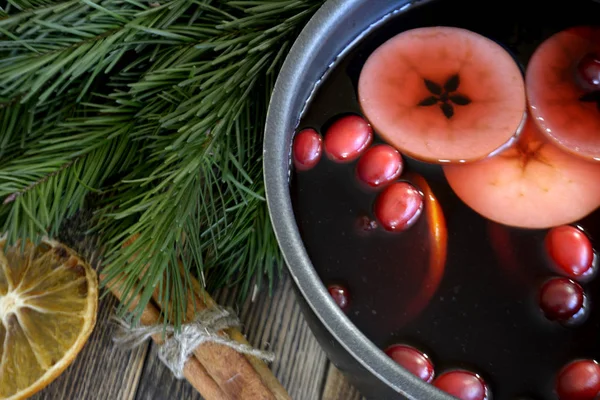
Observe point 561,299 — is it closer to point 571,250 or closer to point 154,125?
point 571,250

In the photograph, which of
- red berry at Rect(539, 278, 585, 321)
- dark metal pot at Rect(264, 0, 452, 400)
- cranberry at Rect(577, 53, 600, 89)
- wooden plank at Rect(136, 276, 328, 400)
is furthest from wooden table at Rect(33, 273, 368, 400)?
cranberry at Rect(577, 53, 600, 89)

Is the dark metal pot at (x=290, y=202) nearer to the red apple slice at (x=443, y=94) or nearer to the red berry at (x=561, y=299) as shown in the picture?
the red apple slice at (x=443, y=94)

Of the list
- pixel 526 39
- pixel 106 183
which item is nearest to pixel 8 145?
pixel 106 183

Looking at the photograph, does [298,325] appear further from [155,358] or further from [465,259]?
[465,259]

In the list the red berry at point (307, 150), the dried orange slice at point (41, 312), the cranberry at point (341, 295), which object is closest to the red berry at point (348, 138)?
the red berry at point (307, 150)

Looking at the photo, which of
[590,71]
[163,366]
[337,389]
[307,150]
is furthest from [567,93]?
[163,366]

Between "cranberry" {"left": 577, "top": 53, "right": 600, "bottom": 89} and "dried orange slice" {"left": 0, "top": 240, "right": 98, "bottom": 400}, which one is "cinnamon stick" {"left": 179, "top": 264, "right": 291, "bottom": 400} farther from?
"cranberry" {"left": 577, "top": 53, "right": 600, "bottom": 89}
